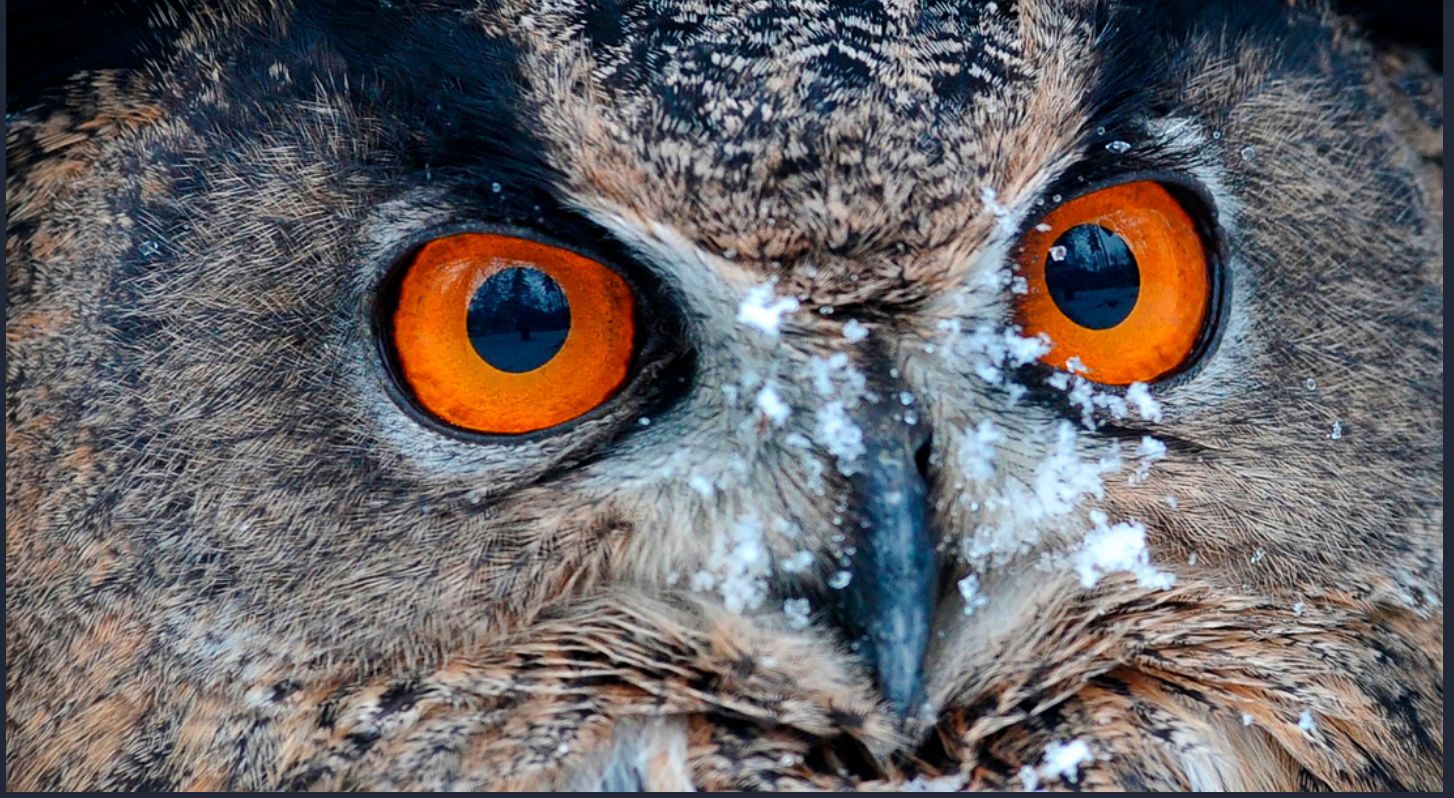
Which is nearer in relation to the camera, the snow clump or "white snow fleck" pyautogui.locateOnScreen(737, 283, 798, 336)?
"white snow fleck" pyautogui.locateOnScreen(737, 283, 798, 336)

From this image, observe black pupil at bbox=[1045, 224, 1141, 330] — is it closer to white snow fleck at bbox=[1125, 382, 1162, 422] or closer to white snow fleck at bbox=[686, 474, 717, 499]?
white snow fleck at bbox=[1125, 382, 1162, 422]

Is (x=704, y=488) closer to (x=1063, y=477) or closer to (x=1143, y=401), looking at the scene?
(x=1063, y=477)

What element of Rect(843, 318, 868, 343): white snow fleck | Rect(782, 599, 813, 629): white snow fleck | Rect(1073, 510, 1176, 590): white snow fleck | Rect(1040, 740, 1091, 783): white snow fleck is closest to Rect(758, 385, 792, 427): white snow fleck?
Rect(843, 318, 868, 343): white snow fleck

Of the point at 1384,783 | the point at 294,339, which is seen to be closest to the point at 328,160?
the point at 294,339

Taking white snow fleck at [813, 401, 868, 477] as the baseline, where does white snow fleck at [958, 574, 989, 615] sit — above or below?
below

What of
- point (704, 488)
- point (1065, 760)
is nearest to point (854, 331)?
point (704, 488)

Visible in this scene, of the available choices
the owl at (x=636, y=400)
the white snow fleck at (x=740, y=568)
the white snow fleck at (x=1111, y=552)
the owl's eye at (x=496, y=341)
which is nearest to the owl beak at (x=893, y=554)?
the owl at (x=636, y=400)
